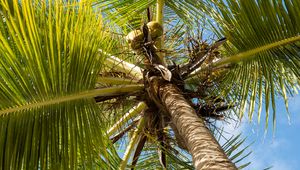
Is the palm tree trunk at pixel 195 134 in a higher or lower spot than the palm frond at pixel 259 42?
lower

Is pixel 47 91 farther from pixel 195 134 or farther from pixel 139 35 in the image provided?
pixel 139 35

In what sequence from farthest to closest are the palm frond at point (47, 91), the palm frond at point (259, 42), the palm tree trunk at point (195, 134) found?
the palm frond at point (259, 42) → the palm frond at point (47, 91) → the palm tree trunk at point (195, 134)

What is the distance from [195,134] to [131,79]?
1.10 meters

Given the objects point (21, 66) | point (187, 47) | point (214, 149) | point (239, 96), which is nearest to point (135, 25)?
point (187, 47)

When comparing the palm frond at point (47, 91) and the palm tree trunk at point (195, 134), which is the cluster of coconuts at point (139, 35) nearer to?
the palm tree trunk at point (195, 134)

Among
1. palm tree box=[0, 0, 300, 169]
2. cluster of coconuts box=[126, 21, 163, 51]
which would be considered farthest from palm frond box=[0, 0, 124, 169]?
cluster of coconuts box=[126, 21, 163, 51]

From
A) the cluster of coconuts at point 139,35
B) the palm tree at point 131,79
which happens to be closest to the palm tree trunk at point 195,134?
the palm tree at point 131,79

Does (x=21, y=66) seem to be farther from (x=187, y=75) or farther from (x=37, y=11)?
(x=187, y=75)

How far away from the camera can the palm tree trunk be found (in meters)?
2.17

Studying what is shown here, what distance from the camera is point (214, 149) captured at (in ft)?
7.68

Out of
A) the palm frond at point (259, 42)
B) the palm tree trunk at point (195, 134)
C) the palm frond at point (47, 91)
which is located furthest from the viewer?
the palm frond at point (259, 42)

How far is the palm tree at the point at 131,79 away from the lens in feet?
8.69

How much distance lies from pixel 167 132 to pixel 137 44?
802 millimetres

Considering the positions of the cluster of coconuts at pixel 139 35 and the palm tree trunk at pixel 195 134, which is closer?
the palm tree trunk at pixel 195 134
